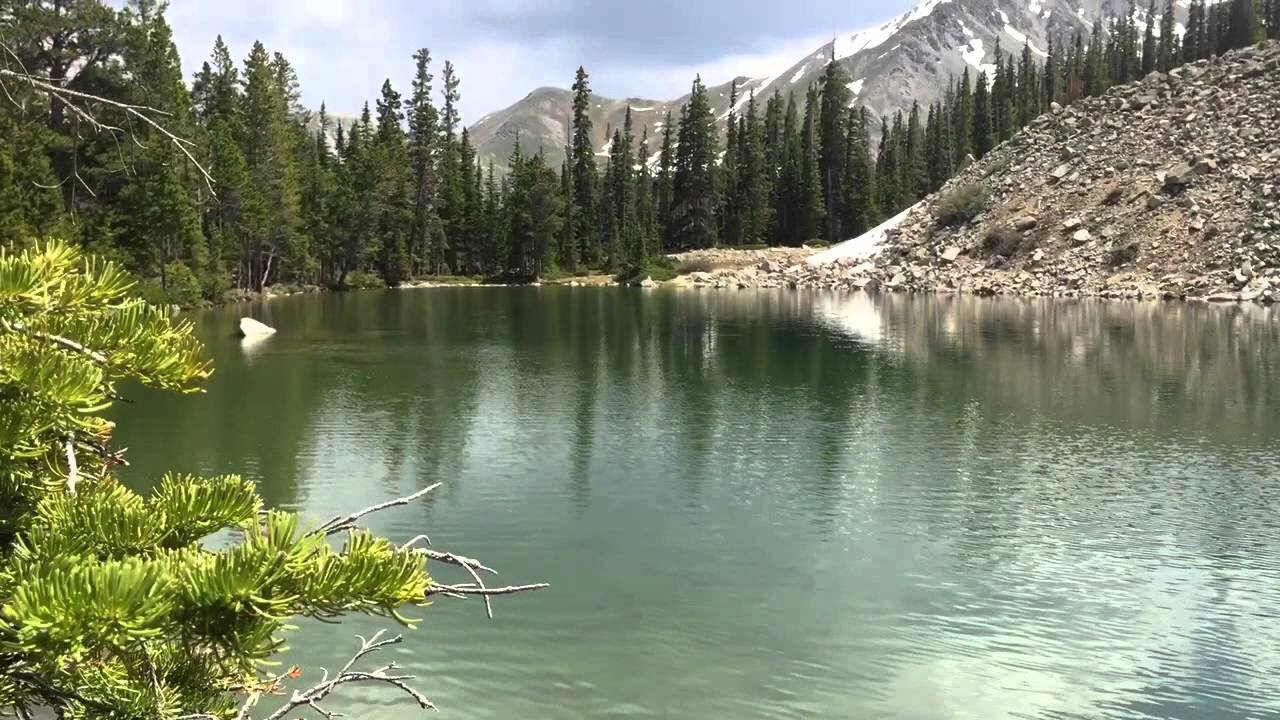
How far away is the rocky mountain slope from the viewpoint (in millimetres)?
65688

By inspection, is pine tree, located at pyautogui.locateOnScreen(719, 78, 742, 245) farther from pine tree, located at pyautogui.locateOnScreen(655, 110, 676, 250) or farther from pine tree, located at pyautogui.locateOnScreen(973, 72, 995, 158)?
pine tree, located at pyautogui.locateOnScreen(973, 72, 995, 158)

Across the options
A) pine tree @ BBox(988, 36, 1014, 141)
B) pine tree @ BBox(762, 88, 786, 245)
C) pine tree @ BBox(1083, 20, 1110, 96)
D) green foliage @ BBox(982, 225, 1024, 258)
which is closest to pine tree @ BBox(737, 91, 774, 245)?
pine tree @ BBox(762, 88, 786, 245)

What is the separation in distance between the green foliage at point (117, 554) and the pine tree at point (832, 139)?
12090cm

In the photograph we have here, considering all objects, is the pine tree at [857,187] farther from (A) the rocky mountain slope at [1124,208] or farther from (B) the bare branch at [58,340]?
(B) the bare branch at [58,340]

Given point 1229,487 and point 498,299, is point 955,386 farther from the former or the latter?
point 498,299

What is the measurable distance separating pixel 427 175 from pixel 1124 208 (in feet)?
216

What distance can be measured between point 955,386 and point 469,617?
20.9m

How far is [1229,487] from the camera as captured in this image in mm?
17516

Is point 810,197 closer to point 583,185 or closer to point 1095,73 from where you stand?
point 583,185

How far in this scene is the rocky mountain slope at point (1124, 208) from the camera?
6569 cm

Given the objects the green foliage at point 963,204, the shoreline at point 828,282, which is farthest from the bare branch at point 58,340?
the green foliage at point 963,204

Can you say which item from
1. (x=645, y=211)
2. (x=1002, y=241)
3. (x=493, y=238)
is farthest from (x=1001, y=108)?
(x=493, y=238)

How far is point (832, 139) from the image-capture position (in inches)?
4811

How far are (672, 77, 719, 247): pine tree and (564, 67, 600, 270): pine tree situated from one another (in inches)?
453
